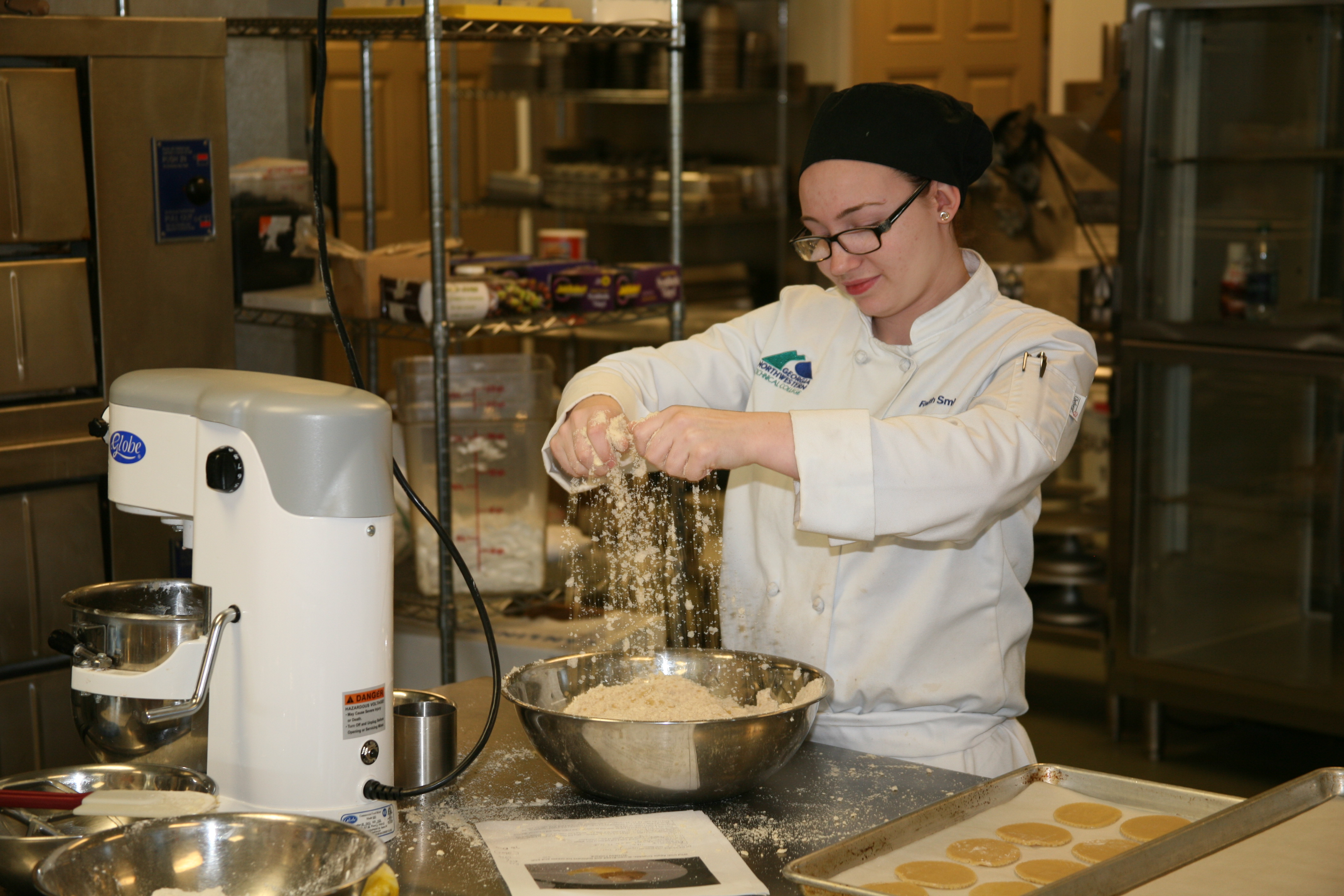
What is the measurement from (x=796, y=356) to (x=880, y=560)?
30cm

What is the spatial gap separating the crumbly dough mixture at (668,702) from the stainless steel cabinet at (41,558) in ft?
3.48

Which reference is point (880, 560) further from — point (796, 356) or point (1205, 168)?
point (1205, 168)

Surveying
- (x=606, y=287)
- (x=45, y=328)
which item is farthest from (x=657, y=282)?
(x=45, y=328)

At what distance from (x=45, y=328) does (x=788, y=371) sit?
42.5 inches

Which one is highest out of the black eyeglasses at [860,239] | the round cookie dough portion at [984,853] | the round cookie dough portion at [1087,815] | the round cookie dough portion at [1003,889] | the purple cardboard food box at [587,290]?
the black eyeglasses at [860,239]

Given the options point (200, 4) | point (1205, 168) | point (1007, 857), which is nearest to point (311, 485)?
point (1007, 857)

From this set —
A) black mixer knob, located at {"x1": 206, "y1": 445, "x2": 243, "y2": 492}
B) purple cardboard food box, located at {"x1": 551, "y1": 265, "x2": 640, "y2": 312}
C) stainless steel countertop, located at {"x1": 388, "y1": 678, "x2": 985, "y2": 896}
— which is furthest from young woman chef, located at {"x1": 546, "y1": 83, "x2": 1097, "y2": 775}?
purple cardboard food box, located at {"x1": 551, "y1": 265, "x2": 640, "y2": 312}

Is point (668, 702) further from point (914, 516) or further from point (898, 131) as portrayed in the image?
point (898, 131)

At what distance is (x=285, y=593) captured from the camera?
1098mm

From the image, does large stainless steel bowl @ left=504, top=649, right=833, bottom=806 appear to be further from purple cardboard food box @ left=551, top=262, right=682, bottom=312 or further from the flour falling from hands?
purple cardboard food box @ left=551, top=262, right=682, bottom=312

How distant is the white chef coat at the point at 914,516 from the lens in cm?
130

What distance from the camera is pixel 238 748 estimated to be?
1.12m

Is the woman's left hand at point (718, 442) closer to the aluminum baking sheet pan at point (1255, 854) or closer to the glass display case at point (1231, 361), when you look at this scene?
the aluminum baking sheet pan at point (1255, 854)

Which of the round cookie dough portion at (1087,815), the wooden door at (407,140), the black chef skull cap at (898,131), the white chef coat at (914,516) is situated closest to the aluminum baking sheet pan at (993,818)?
the round cookie dough portion at (1087,815)
